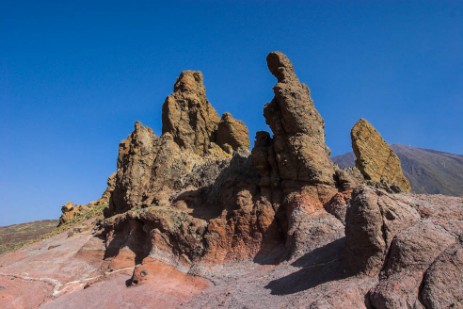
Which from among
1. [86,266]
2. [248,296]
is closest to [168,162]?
[86,266]

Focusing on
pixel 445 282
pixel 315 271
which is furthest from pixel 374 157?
pixel 445 282

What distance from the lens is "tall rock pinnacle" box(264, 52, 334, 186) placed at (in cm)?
2182

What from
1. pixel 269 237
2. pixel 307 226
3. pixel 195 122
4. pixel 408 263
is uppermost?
pixel 195 122

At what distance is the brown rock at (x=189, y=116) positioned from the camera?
4150cm

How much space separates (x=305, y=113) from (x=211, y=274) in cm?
1056

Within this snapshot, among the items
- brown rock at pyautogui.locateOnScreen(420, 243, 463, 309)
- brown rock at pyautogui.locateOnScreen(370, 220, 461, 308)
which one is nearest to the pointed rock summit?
brown rock at pyautogui.locateOnScreen(370, 220, 461, 308)

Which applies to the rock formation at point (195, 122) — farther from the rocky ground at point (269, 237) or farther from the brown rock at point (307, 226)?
the brown rock at point (307, 226)

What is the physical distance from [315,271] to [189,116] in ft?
99.8

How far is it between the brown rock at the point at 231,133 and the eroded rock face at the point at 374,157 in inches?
672

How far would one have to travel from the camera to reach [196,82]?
46969mm

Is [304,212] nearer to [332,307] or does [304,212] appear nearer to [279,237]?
[279,237]

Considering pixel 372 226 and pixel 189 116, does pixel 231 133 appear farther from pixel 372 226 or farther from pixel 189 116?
pixel 372 226

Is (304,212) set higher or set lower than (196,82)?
lower

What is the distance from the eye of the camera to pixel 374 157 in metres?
28.8
